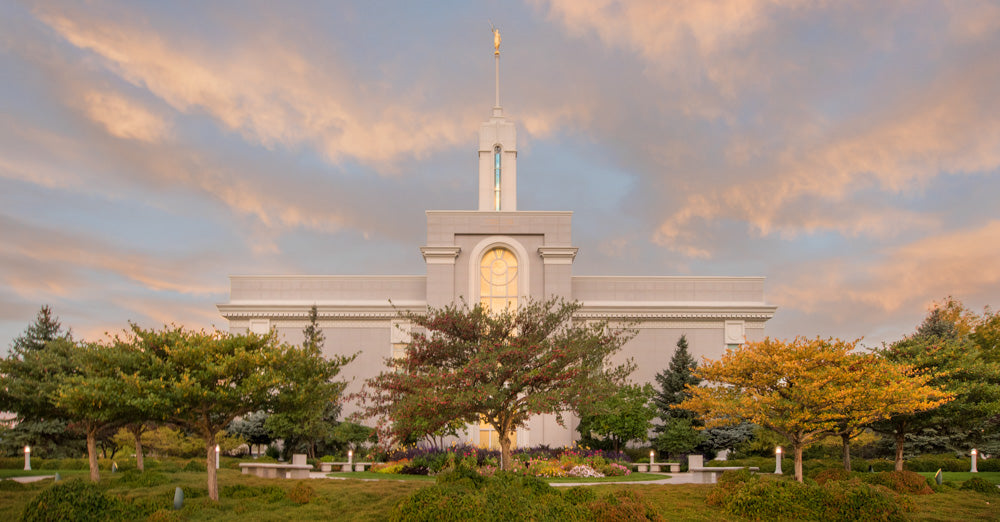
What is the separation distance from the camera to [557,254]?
1404 inches

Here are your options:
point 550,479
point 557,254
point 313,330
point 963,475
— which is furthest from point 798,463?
point 313,330

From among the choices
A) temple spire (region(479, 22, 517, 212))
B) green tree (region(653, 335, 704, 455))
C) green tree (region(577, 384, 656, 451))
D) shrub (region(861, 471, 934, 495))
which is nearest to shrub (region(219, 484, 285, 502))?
shrub (region(861, 471, 934, 495))

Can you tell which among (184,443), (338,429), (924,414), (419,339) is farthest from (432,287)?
(924,414)

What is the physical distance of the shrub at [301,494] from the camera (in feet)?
54.4

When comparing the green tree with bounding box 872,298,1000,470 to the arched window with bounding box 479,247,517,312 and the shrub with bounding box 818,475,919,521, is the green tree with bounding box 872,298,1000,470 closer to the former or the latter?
the shrub with bounding box 818,475,919,521

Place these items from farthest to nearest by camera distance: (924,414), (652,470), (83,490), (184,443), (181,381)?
(184,443), (652,470), (924,414), (181,381), (83,490)

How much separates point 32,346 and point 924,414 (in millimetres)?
35499

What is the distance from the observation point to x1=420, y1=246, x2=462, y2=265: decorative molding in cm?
3569

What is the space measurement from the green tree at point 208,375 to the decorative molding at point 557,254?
67.4 feet

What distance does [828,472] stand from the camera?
19.4 meters

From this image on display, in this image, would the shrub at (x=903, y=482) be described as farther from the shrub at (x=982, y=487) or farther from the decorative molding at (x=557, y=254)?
the decorative molding at (x=557, y=254)

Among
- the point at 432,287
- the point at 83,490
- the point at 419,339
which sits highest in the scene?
the point at 432,287

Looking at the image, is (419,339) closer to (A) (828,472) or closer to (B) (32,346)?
(A) (828,472)

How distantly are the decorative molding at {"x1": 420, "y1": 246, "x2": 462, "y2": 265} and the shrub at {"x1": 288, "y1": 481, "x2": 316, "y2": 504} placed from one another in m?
19.5
